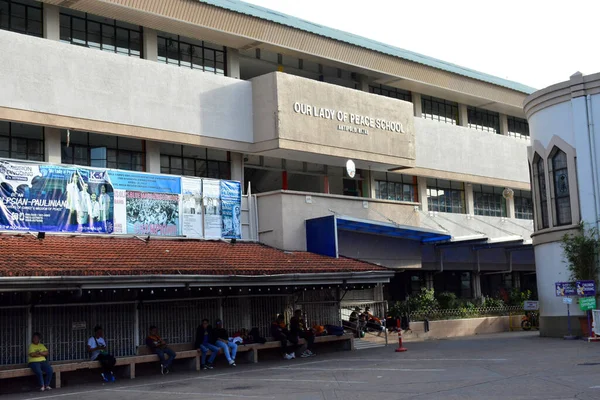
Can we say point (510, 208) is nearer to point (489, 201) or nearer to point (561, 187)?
point (489, 201)

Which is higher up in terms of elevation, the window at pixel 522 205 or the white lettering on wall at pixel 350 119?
the white lettering on wall at pixel 350 119

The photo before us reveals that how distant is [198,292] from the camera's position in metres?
25.5

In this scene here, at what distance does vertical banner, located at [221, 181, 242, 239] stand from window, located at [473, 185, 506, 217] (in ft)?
53.1

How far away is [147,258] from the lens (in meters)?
22.8

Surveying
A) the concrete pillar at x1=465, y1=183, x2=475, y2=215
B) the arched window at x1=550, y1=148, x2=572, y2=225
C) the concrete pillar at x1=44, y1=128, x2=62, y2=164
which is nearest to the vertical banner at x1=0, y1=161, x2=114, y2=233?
the concrete pillar at x1=44, y1=128, x2=62, y2=164

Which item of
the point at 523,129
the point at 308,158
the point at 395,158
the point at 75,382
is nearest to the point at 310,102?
the point at 308,158

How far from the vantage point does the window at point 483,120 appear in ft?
137

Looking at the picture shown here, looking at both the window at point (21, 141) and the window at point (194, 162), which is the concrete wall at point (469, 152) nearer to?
the window at point (194, 162)

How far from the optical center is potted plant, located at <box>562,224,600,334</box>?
28.5m

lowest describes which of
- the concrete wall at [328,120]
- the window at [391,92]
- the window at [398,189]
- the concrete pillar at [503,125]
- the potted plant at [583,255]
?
the potted plant at [583,255]

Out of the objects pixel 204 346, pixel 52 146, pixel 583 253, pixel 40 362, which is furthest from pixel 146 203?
pixel 583 253

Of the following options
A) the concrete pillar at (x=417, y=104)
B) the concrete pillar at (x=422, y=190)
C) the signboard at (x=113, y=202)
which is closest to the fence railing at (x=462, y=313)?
the concrete pillar at (x=422, y=190)

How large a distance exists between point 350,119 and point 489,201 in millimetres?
13380

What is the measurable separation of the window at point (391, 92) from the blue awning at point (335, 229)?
7.29 m
